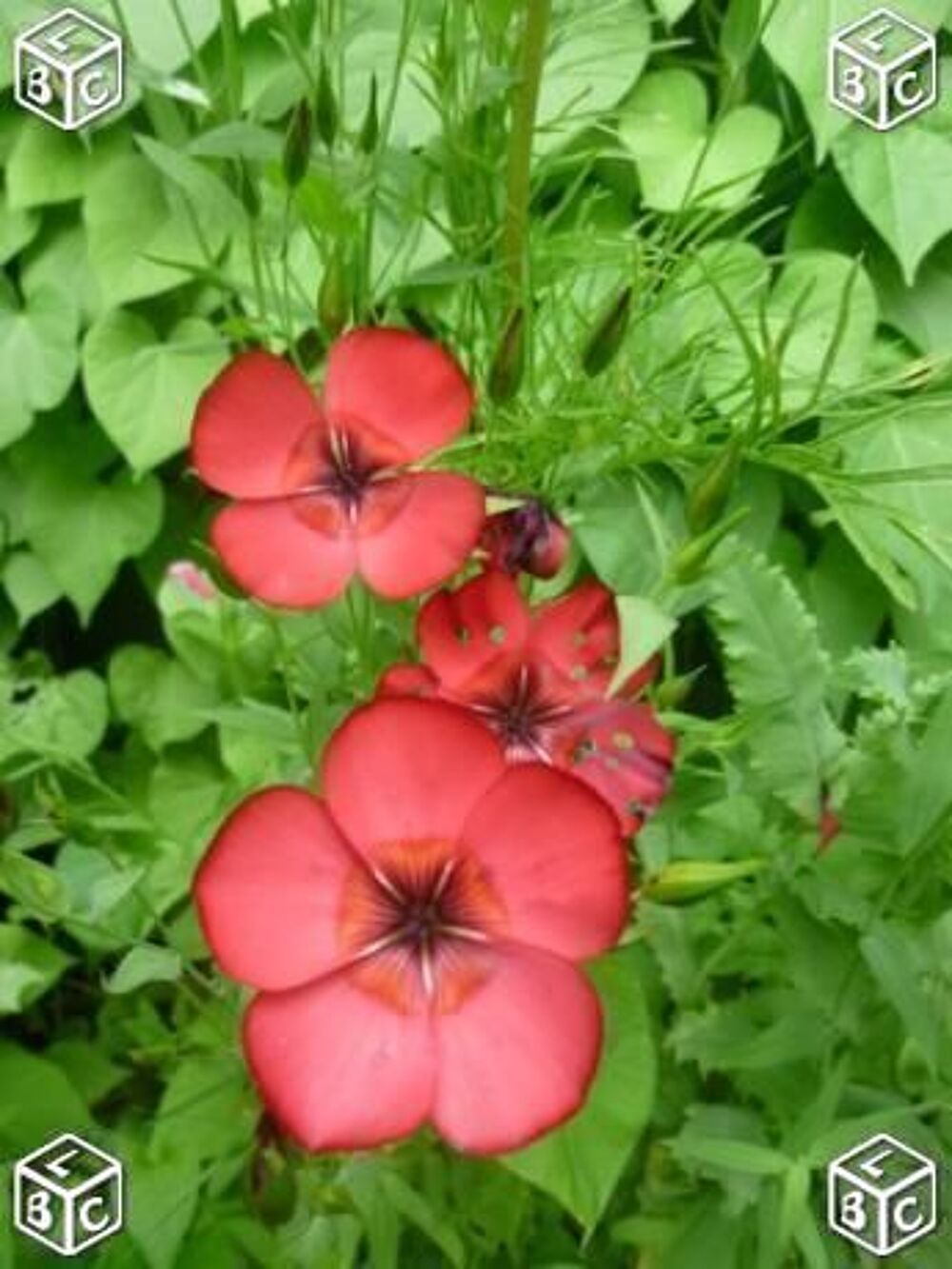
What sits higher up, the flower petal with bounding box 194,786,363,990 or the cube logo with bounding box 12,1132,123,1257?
the flower petal with bounding box 194,786,363,990

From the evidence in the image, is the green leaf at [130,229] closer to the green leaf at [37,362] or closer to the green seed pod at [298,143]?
the green leaf at [37,362]

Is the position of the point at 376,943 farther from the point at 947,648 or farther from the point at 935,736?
the point at 947,648

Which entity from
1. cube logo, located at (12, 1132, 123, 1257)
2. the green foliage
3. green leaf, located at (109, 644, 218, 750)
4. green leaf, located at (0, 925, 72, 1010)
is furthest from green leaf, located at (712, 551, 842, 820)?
green leaf, located at (109, 644, 218, 750)

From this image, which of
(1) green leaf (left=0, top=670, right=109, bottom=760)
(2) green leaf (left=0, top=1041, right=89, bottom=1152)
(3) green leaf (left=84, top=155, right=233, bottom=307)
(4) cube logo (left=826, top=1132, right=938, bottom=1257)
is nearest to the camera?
(4) cube logo (left=826, top=1132, right=938, bottom=1257)

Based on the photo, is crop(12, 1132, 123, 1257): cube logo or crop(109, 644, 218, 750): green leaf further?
crop(109, 644, 218, 750): green leaf

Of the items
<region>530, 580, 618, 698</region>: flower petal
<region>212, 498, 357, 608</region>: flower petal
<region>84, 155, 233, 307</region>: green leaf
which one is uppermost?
<region>212, 498, 357, 608</region>: flower petal

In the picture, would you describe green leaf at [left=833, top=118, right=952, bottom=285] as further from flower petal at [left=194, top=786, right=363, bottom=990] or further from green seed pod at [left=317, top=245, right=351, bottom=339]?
flower petal at [left=194, top=786, right=363, bottom=990]

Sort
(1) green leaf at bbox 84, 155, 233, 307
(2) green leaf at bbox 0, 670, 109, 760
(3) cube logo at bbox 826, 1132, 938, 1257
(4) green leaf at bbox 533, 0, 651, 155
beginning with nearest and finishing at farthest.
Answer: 1. (3) cube logo at bbox 826, 1132, 938, 1257
2. (2) green leaf at bbox 0, 670, 109, 760
3. (4) green leaf at bbox 533, 0, 651, 155
4. (1) green leaf at bbox 84, 155, 233, 307
